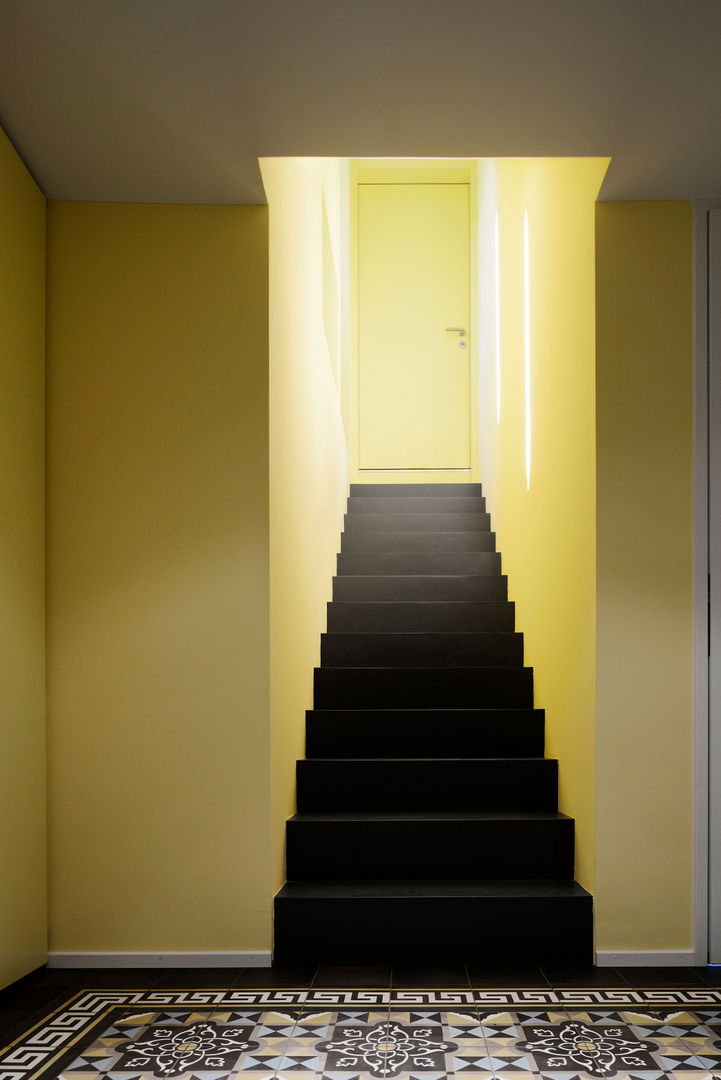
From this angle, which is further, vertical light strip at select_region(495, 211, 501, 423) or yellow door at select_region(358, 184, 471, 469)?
yellow door at select_region(358, 184, 471, 469)

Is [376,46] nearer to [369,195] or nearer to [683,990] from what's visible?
[683,990]

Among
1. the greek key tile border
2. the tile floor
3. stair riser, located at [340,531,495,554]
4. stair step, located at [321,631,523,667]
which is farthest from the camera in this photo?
stair riser, located at [340,531,495,554]

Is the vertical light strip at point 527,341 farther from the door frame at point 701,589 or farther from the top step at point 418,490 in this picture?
the top step at point 418,490

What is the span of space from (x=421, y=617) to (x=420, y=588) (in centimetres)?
31

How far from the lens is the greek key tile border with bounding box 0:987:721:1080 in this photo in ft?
8.86

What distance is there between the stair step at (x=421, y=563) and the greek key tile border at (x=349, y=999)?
9.07ft

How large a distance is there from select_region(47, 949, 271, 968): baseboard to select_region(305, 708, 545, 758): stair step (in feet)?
3.34

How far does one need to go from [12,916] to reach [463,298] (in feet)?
19.9

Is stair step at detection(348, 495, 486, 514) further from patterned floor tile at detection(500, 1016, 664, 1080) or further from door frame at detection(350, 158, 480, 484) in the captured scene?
patterned floor tile at detection(500, 1016, 664, 1080)

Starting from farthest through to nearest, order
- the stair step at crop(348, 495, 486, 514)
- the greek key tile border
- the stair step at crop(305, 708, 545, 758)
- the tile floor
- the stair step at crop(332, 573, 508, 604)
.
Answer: the stair step at crop(348, 495, 486, 514) < the stair step at crop(332, 573, 508, 604) < the stair step at crop(305, 708, 545, 758) < the greek key tile border < the tile floor

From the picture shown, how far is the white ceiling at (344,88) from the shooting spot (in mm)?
2232

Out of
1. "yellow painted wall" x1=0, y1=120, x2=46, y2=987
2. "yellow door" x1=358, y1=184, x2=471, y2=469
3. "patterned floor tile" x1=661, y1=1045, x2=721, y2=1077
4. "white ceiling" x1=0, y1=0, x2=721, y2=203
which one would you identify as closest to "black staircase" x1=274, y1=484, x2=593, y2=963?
"patterned floor tile" x1=661, y1=1045, x2=721, y2=1077

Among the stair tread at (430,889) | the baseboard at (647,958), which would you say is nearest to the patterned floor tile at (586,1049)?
the baseboard at (647,958)

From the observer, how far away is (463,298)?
300 inches
